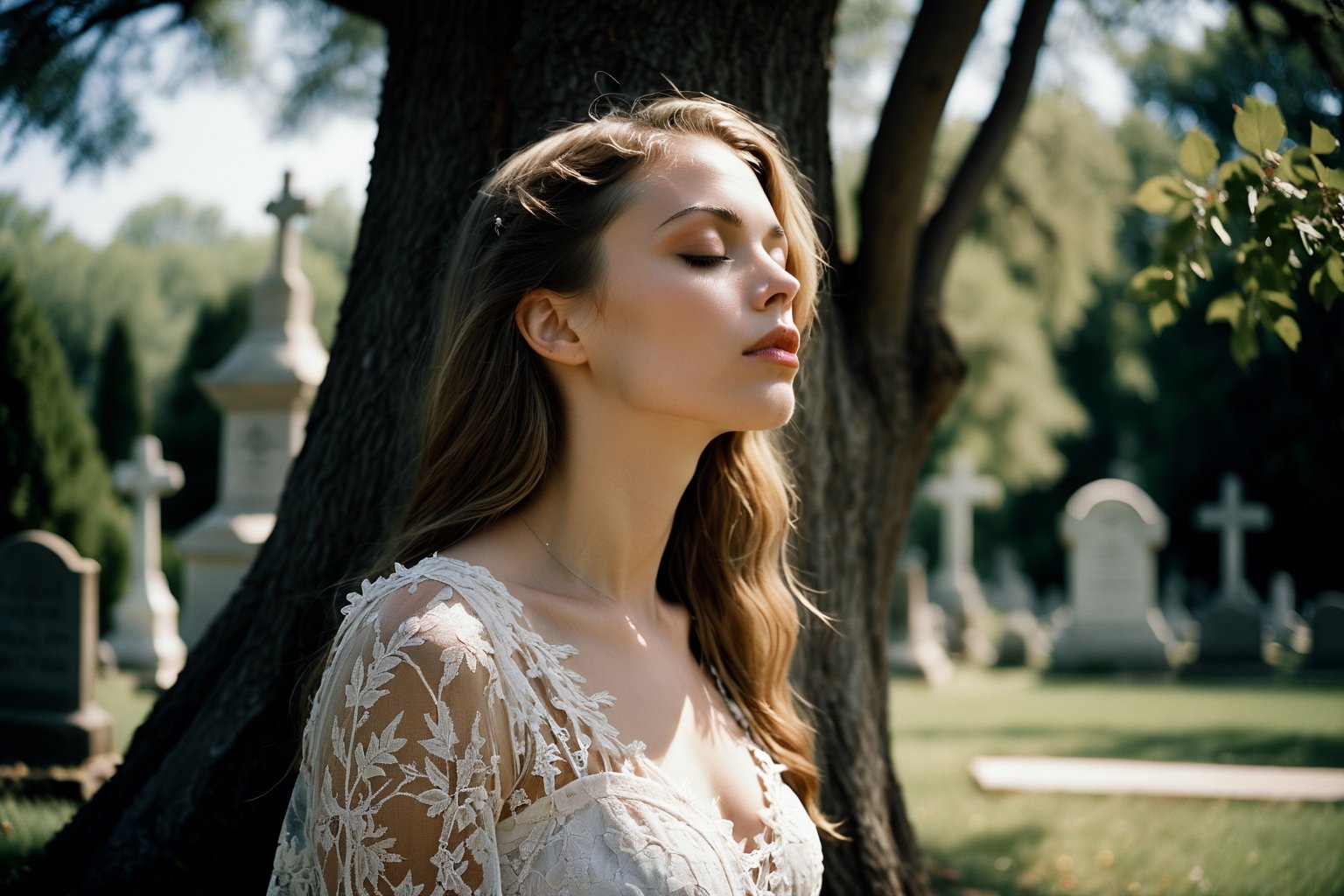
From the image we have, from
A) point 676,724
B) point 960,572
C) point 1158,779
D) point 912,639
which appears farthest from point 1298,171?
point 960,572

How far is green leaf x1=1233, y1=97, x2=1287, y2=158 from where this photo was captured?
2.43 metres

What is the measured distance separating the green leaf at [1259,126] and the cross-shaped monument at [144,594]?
36.4 ft

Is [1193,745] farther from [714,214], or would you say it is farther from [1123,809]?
[714,214]

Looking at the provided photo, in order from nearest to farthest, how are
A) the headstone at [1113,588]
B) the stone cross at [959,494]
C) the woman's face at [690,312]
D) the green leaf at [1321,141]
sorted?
the woman's face at [690,312], the green leaf at [1321,141], the headstone at [1113,588], the stone cross at [959,494]

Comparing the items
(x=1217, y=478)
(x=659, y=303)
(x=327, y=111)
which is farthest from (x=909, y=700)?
(x=1217, y=478)

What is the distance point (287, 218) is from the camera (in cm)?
919

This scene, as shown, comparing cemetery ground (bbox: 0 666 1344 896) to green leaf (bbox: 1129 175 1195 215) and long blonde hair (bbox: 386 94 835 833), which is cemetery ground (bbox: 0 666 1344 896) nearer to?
long blonde hair (bbox: 386 94 835 833)

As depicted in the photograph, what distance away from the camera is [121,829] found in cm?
280

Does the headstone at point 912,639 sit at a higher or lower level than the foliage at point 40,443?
lower

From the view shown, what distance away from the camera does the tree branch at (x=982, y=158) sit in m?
3.51

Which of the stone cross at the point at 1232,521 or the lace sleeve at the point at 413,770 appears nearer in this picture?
the lace sleeve at the point at 413,770

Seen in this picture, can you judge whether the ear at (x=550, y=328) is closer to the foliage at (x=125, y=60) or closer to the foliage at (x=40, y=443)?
the foliage at (x=125, y=60)

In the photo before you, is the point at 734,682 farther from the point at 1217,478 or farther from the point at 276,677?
the point at 1217,478

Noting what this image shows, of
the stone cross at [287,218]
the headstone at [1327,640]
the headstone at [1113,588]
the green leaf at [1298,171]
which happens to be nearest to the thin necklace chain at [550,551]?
the green leaf at [1298,171]
